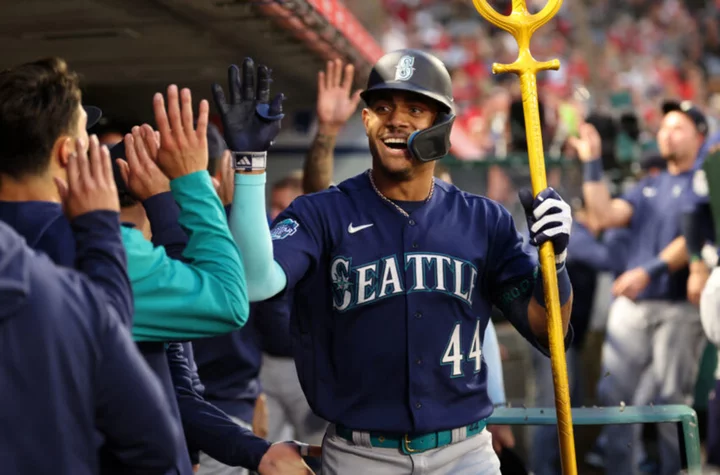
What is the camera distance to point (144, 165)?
2.54m

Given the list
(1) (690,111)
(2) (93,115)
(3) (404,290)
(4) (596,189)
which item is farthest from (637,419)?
(1) (690,111)

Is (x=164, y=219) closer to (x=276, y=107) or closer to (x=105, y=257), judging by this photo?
(x=276, y=107)

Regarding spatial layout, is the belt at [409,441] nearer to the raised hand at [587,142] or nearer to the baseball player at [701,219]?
the baseball player at [701,219]

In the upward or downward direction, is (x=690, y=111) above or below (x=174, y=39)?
below

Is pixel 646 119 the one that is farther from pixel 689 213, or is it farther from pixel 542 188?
pixel 542 188

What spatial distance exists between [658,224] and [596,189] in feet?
2.08

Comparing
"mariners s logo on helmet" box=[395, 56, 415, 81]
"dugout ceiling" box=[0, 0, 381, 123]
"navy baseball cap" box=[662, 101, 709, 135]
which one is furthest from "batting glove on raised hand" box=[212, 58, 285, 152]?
"navy baseball cap" box=[662, 101, 709, 135]

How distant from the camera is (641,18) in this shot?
32.7m

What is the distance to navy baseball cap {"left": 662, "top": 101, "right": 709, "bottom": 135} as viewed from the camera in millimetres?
6906

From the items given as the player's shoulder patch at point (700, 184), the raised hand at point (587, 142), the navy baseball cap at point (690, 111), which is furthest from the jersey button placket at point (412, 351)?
the navy baseball cap at point (690, 111)

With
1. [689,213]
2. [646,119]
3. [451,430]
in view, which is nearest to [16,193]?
[451,430]

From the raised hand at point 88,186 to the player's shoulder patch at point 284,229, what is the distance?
2.92 feet

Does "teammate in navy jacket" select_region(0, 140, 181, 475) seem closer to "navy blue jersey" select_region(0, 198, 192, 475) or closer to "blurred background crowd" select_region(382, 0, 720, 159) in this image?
"navy blue jersey" select_region(0, 198, 192, 475)

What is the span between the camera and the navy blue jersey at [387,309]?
3.03m
